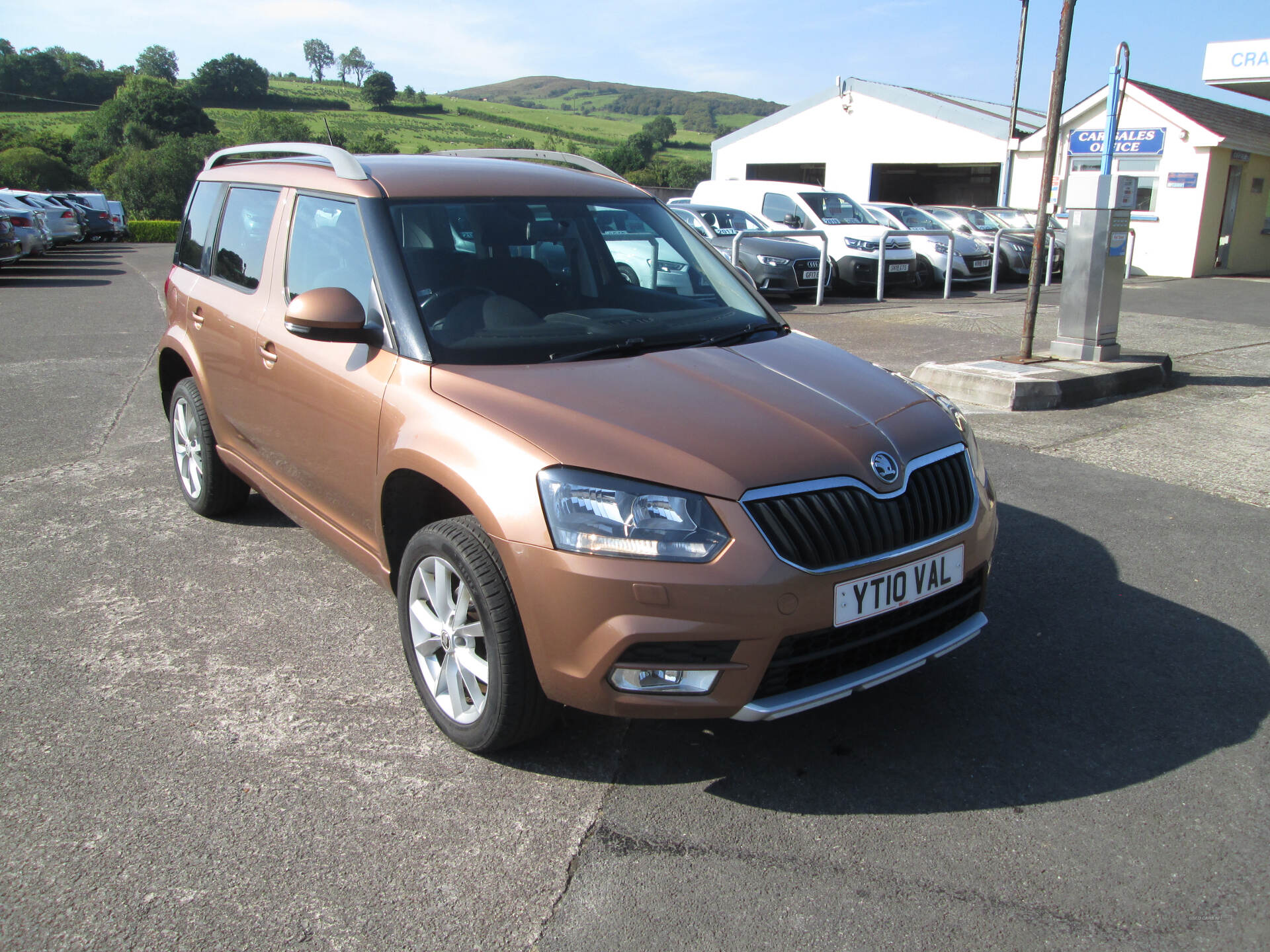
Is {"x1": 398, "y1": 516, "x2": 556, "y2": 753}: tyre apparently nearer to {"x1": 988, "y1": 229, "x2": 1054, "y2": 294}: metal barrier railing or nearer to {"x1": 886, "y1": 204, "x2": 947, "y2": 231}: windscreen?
{"x1": 988, "y1": 229, "x2": 1054, "y2": 294}: metal barrier railing

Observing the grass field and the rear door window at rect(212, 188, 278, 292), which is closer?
the rear door window at rect(212, 188, 278, 292)

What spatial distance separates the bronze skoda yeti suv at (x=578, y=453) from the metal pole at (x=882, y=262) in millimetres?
12791

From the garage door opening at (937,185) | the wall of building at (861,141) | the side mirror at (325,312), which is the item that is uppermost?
the wall of building at (861,141)

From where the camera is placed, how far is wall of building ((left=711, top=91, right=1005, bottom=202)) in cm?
2989

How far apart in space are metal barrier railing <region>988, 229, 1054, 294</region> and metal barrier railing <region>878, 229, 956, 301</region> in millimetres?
725

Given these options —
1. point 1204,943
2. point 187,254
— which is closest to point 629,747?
point 1204,943

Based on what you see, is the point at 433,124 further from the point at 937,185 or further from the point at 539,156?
the point at 539,156

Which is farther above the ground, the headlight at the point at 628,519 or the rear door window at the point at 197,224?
the rear door window at the point at 197,224

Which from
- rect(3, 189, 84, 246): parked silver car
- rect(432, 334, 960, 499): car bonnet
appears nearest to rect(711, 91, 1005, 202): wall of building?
rect(3, 189, 84, 246): parked silver car

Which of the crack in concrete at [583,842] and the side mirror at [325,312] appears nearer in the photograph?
the crack in concrete at [583,842]

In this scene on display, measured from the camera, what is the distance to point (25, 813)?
107 inches

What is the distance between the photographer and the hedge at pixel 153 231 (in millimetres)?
45375

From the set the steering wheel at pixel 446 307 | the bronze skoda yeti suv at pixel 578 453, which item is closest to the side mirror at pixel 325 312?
the bronze skoda yeti suv at pixel 578 453

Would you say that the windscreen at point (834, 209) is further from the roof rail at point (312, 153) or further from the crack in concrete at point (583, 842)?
the crack in concrete at point (583, 842)
